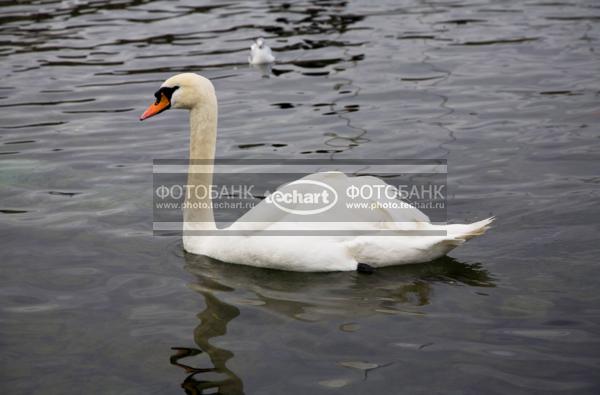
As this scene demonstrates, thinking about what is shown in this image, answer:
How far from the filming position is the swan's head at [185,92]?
6535mm

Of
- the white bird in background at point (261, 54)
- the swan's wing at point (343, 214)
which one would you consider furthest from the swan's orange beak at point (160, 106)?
the white bird in background at point (261, 54)

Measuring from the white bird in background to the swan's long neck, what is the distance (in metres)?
6.25

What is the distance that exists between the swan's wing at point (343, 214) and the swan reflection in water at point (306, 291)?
35 centimetres

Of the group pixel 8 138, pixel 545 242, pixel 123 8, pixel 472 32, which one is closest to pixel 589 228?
pixel 545 242

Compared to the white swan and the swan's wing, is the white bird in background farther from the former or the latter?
the swan's wing

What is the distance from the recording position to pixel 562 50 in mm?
13008

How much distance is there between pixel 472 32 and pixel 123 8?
7454mm

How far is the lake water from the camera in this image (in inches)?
193

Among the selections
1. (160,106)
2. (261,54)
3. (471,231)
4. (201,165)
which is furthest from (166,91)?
(261,54)

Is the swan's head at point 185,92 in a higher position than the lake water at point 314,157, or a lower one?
higher

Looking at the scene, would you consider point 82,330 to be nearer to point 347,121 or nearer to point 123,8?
point 347,121

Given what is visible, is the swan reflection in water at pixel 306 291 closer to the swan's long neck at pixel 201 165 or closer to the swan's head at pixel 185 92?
the swan's long neck at pixel 201 165

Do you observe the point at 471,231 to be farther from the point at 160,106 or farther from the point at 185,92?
the point at 160,106

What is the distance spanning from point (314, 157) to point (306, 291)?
3.26m
